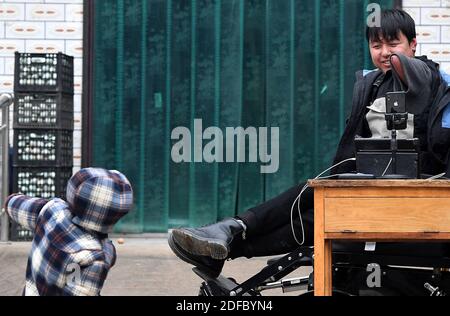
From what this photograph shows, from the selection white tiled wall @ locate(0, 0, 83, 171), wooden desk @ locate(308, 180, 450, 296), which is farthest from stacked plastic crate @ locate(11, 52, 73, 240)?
wooden desk @ locate(308, 180, 450, 296)

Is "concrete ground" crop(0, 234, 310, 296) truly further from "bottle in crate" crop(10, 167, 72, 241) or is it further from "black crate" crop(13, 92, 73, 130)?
"black crate" crop(13, 92, 73, 130)

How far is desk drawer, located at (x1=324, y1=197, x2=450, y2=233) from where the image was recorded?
12.2ft

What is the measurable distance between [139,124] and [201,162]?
0.70 meters

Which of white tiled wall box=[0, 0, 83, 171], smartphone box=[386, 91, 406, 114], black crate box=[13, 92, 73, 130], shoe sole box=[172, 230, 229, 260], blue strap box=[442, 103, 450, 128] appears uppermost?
white tiled wall box=[0, 0, 83, 171]

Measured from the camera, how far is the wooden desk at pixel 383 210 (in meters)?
3.71

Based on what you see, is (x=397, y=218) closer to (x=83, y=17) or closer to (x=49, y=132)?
(x=49, y=132)

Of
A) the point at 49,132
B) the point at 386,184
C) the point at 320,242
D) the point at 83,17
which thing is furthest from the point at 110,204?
the point at 83,17

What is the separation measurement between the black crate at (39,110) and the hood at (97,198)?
179 inches

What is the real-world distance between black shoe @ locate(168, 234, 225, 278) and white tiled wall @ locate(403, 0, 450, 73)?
4.89m

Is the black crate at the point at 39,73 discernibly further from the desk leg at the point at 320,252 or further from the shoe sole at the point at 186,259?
the desk leg at the point at 320,252

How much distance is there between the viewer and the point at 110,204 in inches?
146

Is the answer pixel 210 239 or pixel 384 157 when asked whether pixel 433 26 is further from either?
pixel 210 239

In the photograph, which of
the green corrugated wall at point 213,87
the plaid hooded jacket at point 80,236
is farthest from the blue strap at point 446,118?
the green corrugated wall at point 213,87

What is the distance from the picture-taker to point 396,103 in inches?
162
